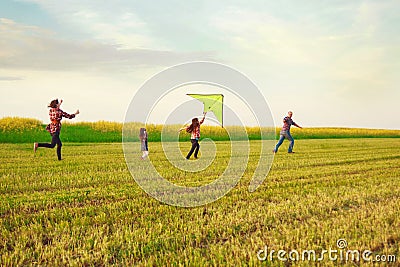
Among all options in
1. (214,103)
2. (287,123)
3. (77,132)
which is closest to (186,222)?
(214,103)

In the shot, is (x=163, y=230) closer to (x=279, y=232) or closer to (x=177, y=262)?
(x=177, y=262)

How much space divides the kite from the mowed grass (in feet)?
6.28

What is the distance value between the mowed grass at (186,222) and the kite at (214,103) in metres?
1.92

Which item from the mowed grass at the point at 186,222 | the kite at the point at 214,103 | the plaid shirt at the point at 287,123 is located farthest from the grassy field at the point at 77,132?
the mowed grass at the point at 186,222

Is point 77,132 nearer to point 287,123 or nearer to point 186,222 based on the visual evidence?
point 287,123

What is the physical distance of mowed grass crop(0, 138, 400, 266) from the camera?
16.0 ft

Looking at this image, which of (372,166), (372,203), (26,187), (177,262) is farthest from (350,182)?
(26,187)

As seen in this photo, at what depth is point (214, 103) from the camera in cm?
1089

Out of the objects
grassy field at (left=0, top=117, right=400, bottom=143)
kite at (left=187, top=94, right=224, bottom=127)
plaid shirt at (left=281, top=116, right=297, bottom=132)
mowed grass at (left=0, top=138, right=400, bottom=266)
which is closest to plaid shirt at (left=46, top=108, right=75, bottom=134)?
mowed grass at (left=0, top=138, right=400, bottom=266)

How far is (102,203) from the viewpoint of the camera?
7.73 metres

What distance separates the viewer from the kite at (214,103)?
35.1 ft

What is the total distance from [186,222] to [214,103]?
5.24 m

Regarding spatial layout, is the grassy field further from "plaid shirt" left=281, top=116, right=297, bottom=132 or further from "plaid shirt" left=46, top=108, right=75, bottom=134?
"plaid shirt" left=46, top=108, right=75, bottom=134

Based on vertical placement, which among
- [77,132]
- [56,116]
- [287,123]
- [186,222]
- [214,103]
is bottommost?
[186,222]
